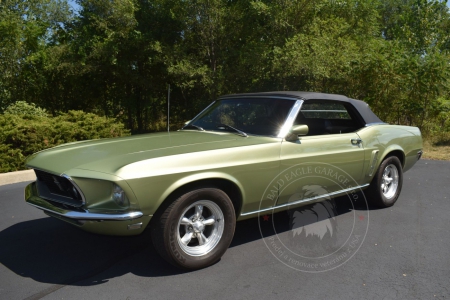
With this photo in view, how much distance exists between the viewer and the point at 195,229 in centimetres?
363

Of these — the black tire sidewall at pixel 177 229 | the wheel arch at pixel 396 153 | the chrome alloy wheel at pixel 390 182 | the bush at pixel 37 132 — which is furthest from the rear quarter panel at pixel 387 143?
the bush at pixel 37 132

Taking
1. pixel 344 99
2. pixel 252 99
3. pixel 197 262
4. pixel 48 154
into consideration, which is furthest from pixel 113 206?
pixel 344 99

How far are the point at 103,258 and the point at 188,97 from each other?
14.5m

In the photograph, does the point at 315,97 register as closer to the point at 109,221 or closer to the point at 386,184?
the point at 386,184

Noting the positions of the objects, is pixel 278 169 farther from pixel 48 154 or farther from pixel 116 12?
pixel 116 12

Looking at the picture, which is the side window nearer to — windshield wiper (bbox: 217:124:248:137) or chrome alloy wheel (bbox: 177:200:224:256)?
windshield wiper (bbox: 217:124:248:137)

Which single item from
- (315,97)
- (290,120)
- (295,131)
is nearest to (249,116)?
(290,120)

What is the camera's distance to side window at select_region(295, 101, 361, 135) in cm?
562

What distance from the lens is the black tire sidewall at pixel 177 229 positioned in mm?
3387

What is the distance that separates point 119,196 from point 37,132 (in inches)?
242

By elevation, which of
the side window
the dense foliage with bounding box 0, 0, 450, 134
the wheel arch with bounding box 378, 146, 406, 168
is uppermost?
the dense foliage with bounding box 0, 0, 450, 134

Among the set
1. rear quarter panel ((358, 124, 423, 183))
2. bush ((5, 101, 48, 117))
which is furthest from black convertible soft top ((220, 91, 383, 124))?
bush ((5, 101, 48, 117))

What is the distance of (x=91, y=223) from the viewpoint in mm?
3244

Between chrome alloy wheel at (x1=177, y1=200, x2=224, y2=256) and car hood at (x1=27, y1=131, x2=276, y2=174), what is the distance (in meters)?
0.51
